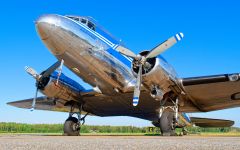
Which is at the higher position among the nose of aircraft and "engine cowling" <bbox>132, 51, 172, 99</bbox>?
the nose of aircraft

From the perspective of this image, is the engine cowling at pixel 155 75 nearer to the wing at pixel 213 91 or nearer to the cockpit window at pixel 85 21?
the wing at pixel 213 91

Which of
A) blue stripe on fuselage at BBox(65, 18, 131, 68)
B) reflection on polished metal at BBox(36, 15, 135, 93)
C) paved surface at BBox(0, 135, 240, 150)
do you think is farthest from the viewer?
blue stripe on fuselage at BBox(65, 18, 131, 68)

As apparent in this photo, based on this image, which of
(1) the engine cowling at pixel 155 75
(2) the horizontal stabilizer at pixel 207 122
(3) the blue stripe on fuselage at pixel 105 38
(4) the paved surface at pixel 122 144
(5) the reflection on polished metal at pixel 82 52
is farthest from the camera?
(2) the horizontal stabilizer at pixel 207 122

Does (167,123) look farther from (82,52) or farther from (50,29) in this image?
(50,29)

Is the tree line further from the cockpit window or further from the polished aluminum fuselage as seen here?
the cockpit window

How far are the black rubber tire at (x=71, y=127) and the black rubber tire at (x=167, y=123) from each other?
664 centimetres

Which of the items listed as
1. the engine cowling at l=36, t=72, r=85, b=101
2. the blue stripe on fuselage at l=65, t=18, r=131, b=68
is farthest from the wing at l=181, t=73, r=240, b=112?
the engine cowling at l=36, t=72, r=85, b=101

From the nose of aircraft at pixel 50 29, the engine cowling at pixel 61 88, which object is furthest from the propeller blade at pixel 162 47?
the engine cowling at pixel 61 88

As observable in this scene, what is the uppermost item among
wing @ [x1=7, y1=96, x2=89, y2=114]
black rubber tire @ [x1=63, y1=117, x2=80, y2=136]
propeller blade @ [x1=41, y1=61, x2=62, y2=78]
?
propeller blade @ [x1=41, y1=61, x2=62, y2=78]

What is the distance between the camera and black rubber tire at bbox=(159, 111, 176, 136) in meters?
15.9

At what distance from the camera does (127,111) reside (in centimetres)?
2250

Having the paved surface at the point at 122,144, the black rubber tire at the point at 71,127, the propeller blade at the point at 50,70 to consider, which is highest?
the propeller blade at the point at 50,70

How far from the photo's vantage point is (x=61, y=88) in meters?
19.8

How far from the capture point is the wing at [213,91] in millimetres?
16578
